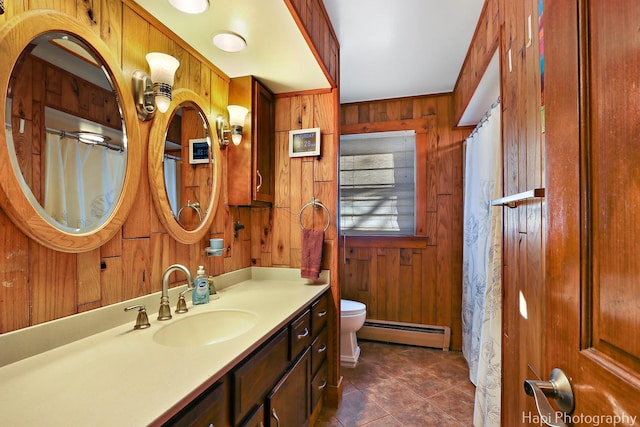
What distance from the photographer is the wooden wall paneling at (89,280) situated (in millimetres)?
1025

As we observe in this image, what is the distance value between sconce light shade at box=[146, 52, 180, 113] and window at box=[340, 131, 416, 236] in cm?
209

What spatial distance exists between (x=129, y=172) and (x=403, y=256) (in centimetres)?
247

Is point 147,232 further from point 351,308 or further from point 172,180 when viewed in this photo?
point 351,308

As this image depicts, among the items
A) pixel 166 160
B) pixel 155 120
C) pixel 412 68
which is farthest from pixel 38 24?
pixel 412 68

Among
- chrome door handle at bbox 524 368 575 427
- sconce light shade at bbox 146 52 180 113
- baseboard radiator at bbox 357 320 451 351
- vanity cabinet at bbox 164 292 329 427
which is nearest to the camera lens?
chrome door handle at bbox 524 368 575 427

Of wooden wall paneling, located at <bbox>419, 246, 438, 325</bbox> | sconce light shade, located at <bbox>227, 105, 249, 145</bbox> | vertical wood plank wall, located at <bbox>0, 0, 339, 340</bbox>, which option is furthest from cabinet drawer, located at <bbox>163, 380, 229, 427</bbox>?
wooden wall paneling, located at <bbox>419, 246, 438, 325</bbox>

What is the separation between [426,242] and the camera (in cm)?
288

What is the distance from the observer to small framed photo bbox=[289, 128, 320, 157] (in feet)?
6.58

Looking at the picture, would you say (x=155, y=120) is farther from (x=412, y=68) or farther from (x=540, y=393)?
(x=412, y=68)

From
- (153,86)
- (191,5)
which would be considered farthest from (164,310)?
(191,5)

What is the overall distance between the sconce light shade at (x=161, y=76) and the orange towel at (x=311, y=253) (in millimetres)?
1111

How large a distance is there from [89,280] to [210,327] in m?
0.51

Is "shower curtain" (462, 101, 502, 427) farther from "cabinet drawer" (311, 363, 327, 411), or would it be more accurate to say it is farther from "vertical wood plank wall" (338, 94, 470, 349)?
"cabinet drawer" (311, 363, 327, 411)

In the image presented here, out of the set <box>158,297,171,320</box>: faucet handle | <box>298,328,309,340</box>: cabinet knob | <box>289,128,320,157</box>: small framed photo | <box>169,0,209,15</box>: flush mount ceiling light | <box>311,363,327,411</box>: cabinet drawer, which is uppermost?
<box>169,0,209,15</box>: flush mount ceiling light
